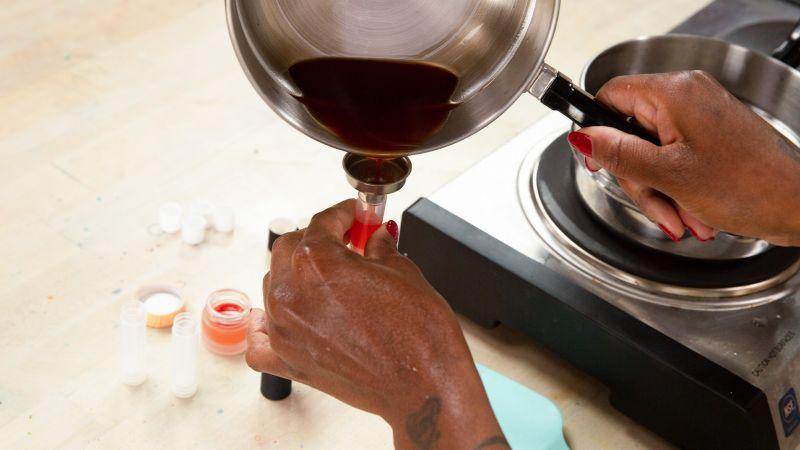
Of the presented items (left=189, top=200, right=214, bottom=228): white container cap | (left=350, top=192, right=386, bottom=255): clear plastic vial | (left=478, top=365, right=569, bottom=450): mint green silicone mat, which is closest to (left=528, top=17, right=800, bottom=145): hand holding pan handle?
(left=350, top=192, right=386, bottom=255): clear plastic vial

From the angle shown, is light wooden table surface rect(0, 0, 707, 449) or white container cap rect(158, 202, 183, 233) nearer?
light wooden table surface rect(0, 0, 707, 449)

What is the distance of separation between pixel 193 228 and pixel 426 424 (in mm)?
632

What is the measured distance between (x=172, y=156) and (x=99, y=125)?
14 cm

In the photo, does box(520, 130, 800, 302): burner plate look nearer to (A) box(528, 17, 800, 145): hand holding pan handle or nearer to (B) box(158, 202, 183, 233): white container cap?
(A) box(528, 17, 800, 145): hand holding pan handle

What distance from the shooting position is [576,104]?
3.77ft

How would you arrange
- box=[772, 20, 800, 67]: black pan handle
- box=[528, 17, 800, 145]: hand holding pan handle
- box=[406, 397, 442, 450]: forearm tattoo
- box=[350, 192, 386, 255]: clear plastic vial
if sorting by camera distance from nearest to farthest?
box=[406, 397, 442, 450]: forearm tattoo, box=[350, 192, 386, 255]: clear plastic vial, box=[528, 17, 800, 145]: hand holding pan handle, box=[772, 20, 800, 67]: black pan handle

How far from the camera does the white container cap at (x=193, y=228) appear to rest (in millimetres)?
1406

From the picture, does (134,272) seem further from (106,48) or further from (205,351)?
(106,48)

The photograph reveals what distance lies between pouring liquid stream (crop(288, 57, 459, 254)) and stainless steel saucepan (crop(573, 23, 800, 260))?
31 cm

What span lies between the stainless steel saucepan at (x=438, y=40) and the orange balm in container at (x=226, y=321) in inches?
14.5

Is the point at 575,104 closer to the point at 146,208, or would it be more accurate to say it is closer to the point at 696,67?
the point at 696,67

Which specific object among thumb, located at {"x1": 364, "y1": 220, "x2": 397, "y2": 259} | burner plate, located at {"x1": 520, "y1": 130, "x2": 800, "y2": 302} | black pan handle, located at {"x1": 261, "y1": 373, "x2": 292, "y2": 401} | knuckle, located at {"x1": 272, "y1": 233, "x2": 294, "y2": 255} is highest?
thumb, located at {"x1": 364, "y1": 220, "x2": 397, "y2": 259}

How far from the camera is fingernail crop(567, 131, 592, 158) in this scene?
1.16 m

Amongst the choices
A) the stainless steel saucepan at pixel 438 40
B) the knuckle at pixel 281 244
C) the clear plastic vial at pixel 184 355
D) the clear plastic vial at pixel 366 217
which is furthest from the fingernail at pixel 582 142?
the clear plastic vial at pixel 184 355
